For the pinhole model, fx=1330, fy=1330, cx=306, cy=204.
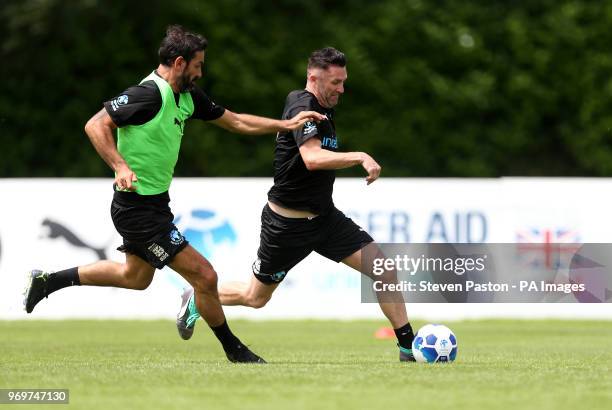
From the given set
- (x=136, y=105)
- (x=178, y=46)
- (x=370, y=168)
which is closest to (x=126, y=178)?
(x=136, y=105)

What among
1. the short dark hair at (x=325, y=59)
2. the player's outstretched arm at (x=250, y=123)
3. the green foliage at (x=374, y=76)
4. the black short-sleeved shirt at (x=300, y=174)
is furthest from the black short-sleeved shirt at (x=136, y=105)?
the green foliage at (x=374, y=76)

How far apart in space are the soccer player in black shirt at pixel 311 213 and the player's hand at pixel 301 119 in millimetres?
81

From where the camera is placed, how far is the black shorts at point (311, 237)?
9.41 m

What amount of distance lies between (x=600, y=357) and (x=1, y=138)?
15189 mm

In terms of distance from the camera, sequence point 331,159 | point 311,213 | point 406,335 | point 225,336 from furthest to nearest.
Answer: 1. point 311,213
2. point 406,335
3. point 225,336
4. point 331,159

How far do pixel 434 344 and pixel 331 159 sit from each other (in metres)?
1.49

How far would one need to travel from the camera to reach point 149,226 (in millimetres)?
8742

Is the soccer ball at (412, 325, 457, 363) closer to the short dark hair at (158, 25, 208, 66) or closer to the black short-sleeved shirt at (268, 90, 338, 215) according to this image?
the black short-sleeved shirt at (268, 90, 338, 215)

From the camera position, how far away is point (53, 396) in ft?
22.7

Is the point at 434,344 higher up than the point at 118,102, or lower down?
lower down

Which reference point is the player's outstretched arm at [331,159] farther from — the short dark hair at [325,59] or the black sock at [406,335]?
the black sock at [406,335]

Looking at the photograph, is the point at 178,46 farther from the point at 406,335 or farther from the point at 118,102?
the point at 406,335

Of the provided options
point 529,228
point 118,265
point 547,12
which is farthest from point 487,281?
point 547,12

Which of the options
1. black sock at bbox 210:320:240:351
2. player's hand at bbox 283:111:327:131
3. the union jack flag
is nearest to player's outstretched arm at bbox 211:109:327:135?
player's hand at bbox 283:111:327:131
